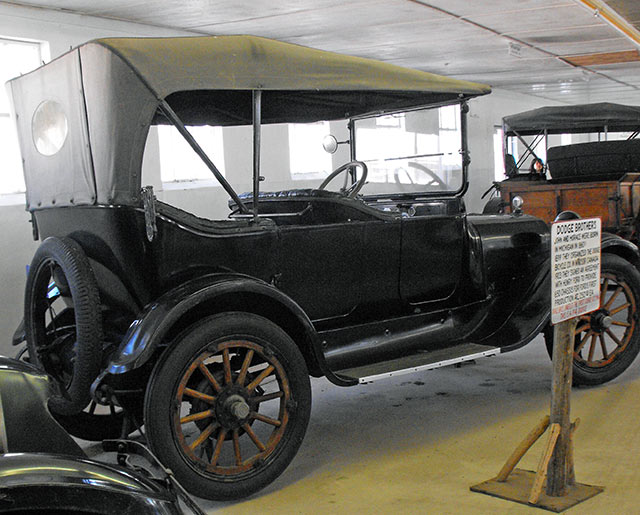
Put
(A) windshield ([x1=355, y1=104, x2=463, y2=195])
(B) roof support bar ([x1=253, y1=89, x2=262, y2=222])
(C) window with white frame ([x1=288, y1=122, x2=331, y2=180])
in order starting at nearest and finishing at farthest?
1. (B) roof support bar ([x1=253, y1=89, x2=262, y2=222])
2. (A) windshield ([x1=355, y1=104, x2=463, y2=195])
3. (C) window with white frame ([x1=288, y1=122, x2=331, y2=180])

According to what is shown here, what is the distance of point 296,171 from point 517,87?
22.6 ft

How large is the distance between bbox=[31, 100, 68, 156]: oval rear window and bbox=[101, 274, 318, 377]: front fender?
95 centimetres

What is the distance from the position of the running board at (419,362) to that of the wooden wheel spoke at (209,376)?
0.62m

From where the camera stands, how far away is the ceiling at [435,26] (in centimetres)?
677

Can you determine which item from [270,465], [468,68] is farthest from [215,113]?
[468,68]

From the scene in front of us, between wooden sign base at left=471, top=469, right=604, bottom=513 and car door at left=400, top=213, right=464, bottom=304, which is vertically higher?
car door at left=400, top=213, right=464, bottom=304

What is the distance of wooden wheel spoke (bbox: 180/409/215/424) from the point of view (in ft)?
9.93

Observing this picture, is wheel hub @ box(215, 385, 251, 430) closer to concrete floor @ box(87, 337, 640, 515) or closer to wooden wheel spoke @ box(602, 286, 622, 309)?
concrete floor @ box(87, 337, 640, 515)

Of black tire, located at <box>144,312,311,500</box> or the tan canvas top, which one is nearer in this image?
black tire, located at <box>144,312,311,500</box>

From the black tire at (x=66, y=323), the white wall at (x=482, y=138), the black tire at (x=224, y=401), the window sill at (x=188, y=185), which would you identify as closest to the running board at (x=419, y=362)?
the black tire at (x=224, y=401)

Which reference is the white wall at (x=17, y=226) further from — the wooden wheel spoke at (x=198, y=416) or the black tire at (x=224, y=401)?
the wooden wheel spoke at (x=198, y=416)

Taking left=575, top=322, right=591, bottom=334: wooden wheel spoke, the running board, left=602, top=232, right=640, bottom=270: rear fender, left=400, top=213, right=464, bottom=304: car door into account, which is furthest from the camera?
left=602, top=232, right=640, bottom=270: rear fender

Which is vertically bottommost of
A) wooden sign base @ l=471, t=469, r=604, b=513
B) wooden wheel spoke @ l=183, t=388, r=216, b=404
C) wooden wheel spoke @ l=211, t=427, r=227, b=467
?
wooden sign base @ l=471, t=469, r=604, b=513

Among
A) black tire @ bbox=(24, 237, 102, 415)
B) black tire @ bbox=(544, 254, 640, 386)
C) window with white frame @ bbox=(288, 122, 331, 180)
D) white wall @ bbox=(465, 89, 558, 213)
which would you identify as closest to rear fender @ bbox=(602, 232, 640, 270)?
black tire @ bbox=(544, 254, 640, 386)
